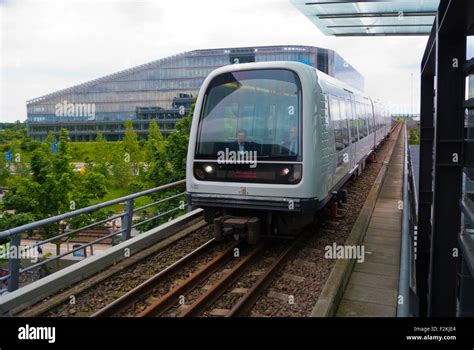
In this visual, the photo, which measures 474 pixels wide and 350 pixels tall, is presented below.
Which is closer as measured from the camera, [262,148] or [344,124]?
[262,148]

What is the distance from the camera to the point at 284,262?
7391 millimetres

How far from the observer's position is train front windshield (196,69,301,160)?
7551 mm

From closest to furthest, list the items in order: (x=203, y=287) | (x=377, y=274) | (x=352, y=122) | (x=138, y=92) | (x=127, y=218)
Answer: (x=203, y=287), (x=377, y=274), (x=127, y=218), (x=352, y=122), (x=138, y=92)

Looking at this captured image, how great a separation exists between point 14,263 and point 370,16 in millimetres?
10930

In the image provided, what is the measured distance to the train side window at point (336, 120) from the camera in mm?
9030

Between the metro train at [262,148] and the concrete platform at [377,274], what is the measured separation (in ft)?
4.26

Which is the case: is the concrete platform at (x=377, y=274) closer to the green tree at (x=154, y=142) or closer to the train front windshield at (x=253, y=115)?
the train front windshield at (x=253, y=115)

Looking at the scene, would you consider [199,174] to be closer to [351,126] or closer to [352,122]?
[351,126]

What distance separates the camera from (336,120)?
949 centimetres

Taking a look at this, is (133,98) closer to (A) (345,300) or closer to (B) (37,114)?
(B) (37,114)

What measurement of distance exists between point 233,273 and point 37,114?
74.2 meters

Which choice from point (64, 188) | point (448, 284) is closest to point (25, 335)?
point (448, 284)

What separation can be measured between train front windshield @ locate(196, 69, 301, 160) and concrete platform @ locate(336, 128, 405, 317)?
85.0 inches

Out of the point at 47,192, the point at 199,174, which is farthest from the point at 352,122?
the point at 47,192
